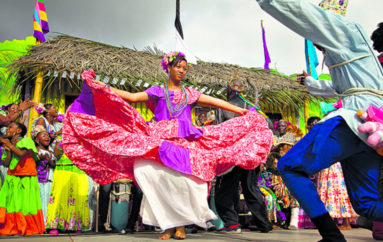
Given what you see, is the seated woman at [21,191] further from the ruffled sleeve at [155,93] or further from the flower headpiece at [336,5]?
the flower headpiece at [336,5]

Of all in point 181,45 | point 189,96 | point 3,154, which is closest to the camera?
point 189,96

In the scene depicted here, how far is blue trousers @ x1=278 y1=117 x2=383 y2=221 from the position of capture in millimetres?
2471

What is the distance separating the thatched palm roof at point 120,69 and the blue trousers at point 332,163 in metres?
7.08

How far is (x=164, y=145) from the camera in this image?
3.53 meters

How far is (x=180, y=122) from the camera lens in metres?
3.90

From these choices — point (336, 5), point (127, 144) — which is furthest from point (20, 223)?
point (336, 5)

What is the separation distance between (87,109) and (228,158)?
1673 millimetres

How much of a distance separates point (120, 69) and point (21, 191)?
491 centimetres

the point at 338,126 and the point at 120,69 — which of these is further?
the point at 120,69

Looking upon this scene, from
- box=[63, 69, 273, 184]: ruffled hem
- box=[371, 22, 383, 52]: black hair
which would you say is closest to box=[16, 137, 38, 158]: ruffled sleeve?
Answer: box=[63, 69, 273, 184]: ruffled hem

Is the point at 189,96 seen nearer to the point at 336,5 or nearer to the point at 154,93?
the point at 154,93

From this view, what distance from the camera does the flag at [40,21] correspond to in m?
11.6

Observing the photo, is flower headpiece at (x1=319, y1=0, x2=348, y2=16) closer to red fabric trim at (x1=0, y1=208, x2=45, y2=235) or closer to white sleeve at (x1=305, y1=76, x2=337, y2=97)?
white sleeve at (x1=305, y1=76, x2=337, y2=97)

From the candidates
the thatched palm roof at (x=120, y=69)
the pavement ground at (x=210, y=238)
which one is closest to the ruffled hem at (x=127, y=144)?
the pavement ground at (x=210, y=238)
